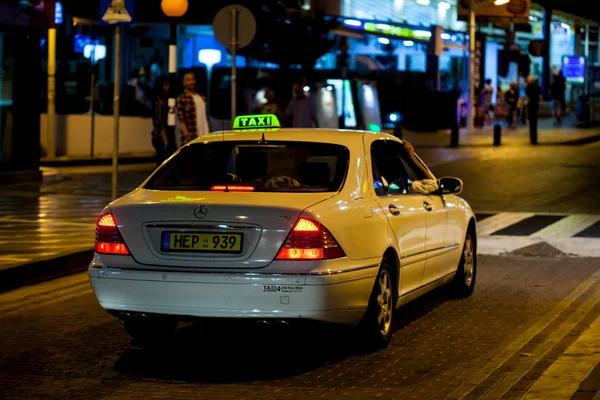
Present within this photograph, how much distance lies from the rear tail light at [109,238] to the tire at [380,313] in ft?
5.03

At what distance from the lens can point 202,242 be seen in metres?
7.30

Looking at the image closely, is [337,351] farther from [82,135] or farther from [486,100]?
[486,100]

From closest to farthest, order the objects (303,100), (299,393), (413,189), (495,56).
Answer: (299,393)
(413,189)
(303,100)
(495,56)

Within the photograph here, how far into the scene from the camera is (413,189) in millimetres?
9016

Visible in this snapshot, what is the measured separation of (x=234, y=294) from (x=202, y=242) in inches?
14.3

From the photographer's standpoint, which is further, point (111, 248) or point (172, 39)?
point (172, 39)

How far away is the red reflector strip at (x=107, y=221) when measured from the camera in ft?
24.8

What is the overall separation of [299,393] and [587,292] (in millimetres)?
4558

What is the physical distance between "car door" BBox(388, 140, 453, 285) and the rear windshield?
1.07 meters

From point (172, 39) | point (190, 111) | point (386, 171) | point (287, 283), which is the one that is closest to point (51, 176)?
point (190, 111)

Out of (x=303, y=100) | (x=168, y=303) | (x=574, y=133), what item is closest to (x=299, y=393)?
(x=168, y=303)

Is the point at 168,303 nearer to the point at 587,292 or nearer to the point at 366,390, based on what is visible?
the point at 366,390

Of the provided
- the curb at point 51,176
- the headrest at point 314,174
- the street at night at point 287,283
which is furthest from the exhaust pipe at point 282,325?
the curb at point 51,176

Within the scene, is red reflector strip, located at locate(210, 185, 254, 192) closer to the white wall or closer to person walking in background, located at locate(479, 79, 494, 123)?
the white wall
